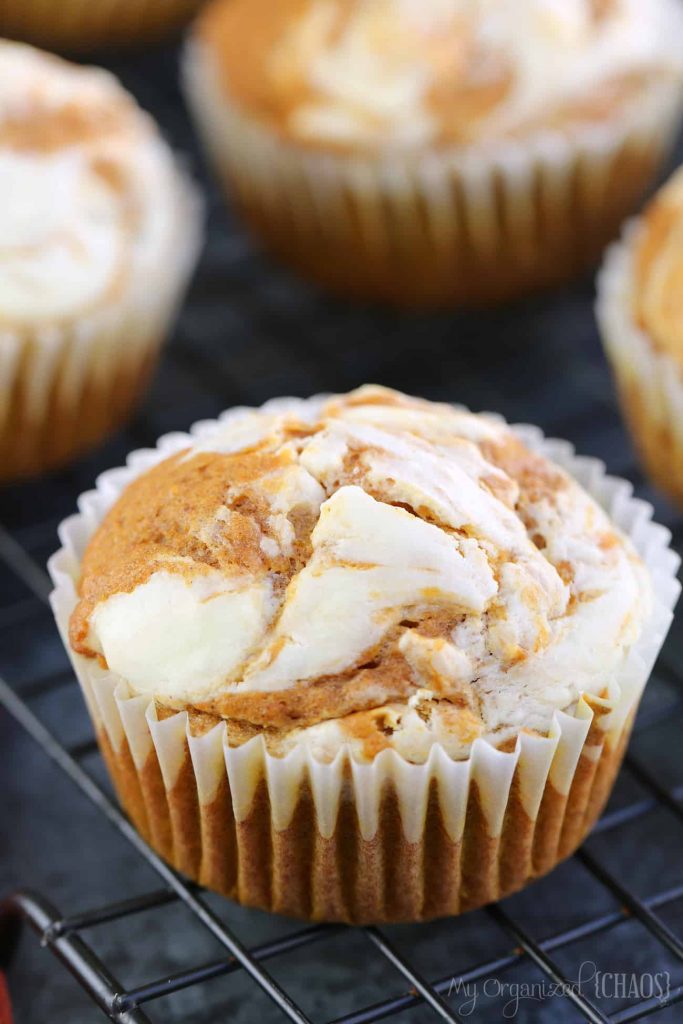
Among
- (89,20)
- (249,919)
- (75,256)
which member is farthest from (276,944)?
(89,20)

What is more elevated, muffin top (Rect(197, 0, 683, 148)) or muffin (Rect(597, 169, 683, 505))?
muffin top (Rect(197, 0, 683, 148))

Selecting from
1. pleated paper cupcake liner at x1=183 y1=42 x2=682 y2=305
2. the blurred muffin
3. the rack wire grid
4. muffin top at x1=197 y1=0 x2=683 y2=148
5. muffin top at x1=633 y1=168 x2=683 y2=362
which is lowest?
the rack wire grid

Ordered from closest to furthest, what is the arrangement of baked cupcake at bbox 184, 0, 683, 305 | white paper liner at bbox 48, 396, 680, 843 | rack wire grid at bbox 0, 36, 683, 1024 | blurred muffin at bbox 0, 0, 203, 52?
white paper liner at bbox 48, 396, 680, 843 → rack wire grid at bbox 0, 36, 683, 1024 → baked cupcake at bbox 184, 0, 683, 305 → blurred muffin at bbox 0, 0, 203, 52

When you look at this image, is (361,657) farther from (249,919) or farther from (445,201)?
(445,201)

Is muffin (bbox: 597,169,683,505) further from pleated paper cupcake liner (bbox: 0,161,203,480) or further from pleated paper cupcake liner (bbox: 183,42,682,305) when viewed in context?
pleated paper cupcake liner (bbox: 0,161,203,480)

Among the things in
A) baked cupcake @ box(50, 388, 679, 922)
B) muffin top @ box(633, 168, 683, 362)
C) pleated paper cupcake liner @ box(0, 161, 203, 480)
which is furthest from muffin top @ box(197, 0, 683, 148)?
baked cupcake @ box(50, 388, 679, 922)

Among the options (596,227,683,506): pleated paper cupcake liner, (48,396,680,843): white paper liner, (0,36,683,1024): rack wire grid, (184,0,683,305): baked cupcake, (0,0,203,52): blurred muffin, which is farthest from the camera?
(0,0,203,52): blurred muffin

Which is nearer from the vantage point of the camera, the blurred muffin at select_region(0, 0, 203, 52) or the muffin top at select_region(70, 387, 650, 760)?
the muffin top at select_region(70, 387, 650, 760)

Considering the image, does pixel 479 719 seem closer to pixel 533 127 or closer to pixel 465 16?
pixel 533 127
